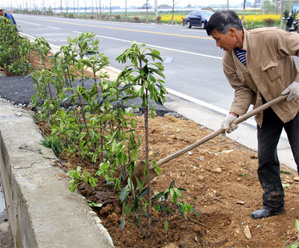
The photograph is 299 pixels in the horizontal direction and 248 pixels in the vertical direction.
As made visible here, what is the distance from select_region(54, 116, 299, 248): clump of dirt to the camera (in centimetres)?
263

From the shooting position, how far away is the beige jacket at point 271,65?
8.37 ft

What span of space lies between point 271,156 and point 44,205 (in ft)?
5.53

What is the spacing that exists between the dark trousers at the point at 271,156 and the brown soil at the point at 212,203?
14 cm

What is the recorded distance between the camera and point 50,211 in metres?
2.58

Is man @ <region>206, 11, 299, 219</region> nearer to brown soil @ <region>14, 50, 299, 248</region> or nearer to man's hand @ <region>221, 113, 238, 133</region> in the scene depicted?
man's hand @ <region>221, 113, 238, 133</region>

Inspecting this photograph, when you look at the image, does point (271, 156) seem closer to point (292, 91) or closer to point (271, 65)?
point (292, 91)

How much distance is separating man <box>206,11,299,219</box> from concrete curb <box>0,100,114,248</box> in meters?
1.21

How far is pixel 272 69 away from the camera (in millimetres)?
2578

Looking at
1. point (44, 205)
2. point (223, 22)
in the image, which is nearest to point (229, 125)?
point (223, 22)

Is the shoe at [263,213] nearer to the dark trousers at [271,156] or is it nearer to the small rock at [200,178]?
the dark trousers at [271,156]

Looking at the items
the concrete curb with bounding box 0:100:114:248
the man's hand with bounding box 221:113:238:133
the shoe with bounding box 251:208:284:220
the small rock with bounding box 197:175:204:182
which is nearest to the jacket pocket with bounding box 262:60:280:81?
the man's hand with bounding box 221:113:238:133

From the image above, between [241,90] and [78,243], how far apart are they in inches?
62.8

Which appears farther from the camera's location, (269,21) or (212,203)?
(269,21)

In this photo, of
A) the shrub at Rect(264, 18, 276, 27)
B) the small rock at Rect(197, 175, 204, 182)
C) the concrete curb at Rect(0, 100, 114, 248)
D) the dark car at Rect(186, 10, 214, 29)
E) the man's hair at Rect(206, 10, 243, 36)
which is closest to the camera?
the concrete curb at Rect(0, 100, 114, 248)
